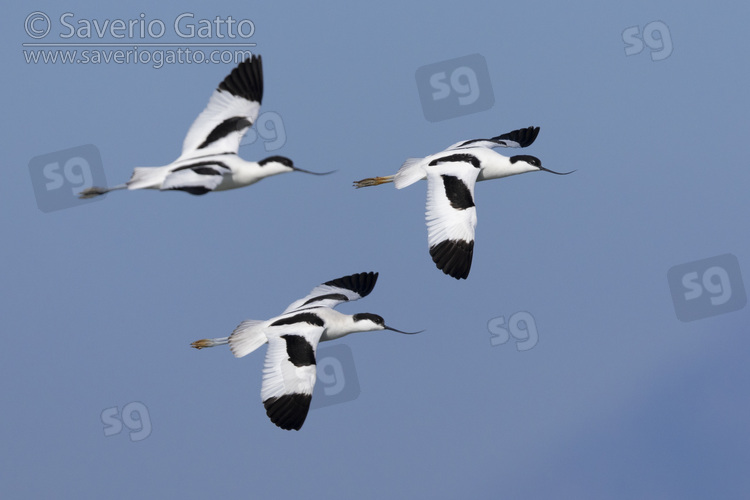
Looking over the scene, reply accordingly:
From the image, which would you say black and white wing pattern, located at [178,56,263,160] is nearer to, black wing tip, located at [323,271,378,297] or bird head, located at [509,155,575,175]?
black wing tip, located at [323,271,378,297]

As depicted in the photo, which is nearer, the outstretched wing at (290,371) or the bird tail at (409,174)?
the outstretched wing at (290,371)

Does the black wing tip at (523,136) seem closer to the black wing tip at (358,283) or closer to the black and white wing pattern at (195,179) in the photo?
the black wing tip at (358,283)

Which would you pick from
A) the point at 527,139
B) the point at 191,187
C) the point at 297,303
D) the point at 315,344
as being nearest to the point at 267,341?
the point at 315,344

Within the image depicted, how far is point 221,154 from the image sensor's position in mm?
18438

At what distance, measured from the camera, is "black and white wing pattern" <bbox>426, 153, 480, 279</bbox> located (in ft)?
61.7

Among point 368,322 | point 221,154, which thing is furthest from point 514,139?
point 221,154

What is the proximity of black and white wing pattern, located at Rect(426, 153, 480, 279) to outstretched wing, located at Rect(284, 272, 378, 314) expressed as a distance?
2.20m

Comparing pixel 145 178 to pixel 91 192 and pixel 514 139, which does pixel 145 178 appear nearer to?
pixel 91 192

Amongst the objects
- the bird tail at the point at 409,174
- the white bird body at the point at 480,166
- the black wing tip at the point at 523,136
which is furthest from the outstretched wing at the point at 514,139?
the bird tail at the point at 409,174

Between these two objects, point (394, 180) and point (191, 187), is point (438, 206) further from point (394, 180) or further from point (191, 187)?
point (191, 187)

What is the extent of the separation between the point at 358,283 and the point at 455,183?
2564mm

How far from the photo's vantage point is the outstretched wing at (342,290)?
2056 centimetres

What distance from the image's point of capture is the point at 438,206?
Answer: 19.3 m

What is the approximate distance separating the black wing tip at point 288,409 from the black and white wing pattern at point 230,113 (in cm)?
371
